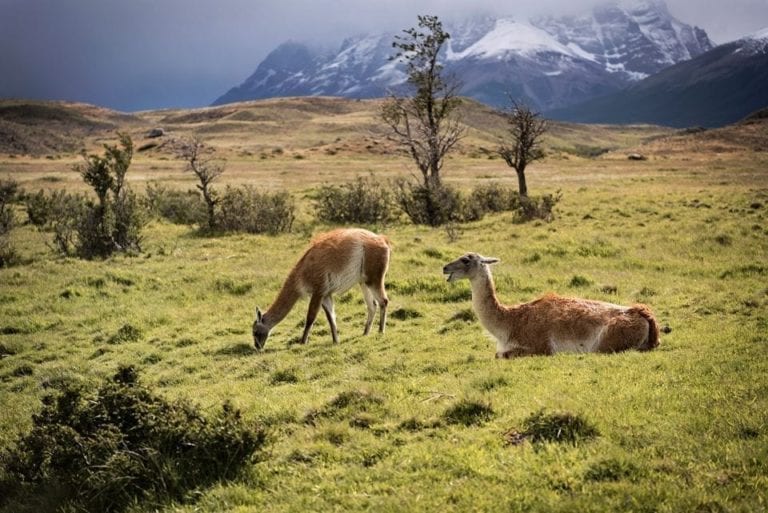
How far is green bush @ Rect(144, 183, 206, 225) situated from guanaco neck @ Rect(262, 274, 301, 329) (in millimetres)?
18440

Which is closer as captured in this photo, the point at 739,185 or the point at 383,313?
the point at 383,313

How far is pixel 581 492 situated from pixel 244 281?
45.9ft

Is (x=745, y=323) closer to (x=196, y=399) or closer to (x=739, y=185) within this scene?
(x=196, y=399)

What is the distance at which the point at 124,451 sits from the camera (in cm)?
658

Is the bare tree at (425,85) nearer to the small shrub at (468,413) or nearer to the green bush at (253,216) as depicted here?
the green bush at (253,216)

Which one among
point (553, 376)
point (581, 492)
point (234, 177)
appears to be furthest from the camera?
point (234, 177)

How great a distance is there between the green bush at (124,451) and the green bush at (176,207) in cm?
2344

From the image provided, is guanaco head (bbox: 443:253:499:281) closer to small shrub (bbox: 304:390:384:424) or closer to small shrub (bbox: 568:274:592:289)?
small shrub (bbox: 304:390:384:424)

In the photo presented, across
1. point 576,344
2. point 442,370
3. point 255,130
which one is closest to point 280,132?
point 255,130

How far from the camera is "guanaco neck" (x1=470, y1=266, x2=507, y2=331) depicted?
34.9 ft

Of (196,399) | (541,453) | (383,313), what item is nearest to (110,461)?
(196,399)

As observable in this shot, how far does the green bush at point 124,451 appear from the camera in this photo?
6426 mm

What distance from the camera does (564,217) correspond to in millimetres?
27750

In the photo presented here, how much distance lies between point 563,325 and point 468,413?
320 centimetres
